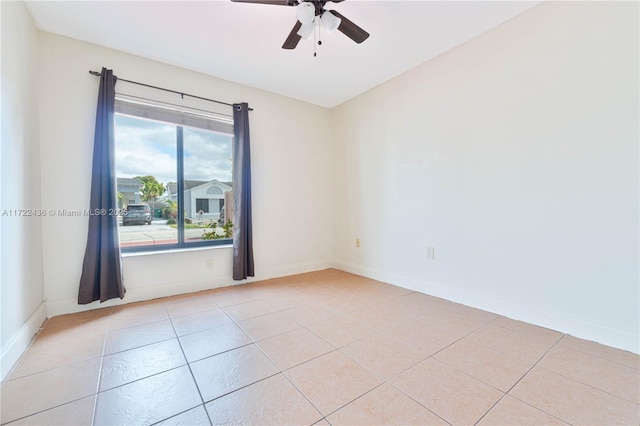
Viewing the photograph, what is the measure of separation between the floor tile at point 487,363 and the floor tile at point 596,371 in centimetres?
17

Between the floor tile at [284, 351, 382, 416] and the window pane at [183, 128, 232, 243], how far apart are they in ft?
7.30

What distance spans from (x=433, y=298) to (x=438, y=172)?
132 centimetres

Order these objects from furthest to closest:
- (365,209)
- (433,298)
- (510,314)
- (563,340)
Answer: (365,209), (433,298), (510,314), (563,340)

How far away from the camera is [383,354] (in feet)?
5.78

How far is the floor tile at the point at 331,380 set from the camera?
1.35 m

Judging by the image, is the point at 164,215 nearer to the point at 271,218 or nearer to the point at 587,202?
the point at 271,218

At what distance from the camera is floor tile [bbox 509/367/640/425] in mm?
1231

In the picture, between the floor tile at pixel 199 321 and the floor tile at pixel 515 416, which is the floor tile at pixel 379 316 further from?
the floor tile at pixel 199 321

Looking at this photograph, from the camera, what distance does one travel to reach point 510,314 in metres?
2.31

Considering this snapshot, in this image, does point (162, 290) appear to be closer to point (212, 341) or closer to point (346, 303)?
point (212, 341)

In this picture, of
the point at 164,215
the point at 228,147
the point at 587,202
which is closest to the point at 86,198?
the point at 164,215

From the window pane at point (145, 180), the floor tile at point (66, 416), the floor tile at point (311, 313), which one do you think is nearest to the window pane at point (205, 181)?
the window pane at point (145, 180)

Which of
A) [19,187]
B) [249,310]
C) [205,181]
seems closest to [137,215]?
[205,181]

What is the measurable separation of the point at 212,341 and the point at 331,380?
94cm
